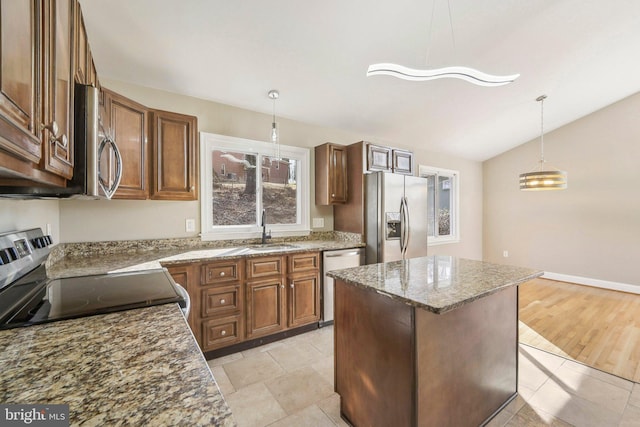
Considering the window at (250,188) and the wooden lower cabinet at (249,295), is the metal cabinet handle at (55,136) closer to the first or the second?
the wooden lower cabinet at (249,295)

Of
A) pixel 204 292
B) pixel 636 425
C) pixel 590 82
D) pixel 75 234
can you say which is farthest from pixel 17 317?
pixel 590 82

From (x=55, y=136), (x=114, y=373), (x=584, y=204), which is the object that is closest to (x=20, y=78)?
(x=55, y=136)

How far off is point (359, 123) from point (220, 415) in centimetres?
383

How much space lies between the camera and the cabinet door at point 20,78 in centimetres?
55

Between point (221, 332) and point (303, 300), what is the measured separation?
0.85 meters

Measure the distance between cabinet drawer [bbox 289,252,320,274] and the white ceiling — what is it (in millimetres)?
1739

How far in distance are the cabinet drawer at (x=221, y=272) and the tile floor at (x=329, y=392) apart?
706 mm

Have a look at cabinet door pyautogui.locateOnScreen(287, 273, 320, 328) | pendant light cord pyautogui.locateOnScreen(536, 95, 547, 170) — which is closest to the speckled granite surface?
cabinet door pyautogui.locateOnScreen(287, 273, 320, 328)

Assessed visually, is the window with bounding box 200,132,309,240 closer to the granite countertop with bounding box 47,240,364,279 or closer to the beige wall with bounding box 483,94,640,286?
the granite countertop with bounding box 47,240,364,279

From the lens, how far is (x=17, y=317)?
3.16ft

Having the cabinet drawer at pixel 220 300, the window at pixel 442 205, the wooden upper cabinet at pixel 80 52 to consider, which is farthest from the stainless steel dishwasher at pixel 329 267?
the window at pixel 442 205

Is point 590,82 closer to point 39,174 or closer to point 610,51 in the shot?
point 610,51

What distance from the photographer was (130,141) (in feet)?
7.20

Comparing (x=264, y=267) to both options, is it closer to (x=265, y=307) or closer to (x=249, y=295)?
(x=249, y=295)
